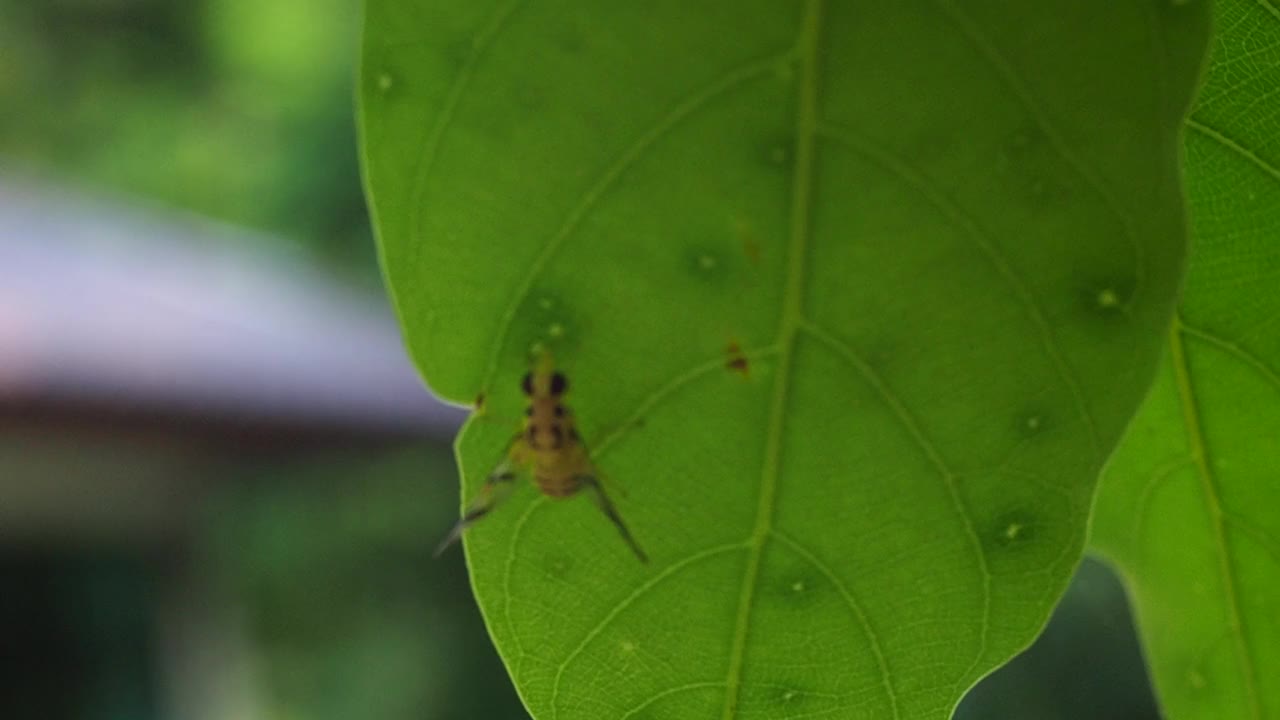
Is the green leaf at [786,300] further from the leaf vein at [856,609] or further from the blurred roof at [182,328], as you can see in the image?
the blurred roof at [182,328]

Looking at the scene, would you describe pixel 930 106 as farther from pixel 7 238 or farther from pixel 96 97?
pixel 96 97

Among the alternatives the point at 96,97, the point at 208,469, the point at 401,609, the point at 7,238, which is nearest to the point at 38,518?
the point at 208,469

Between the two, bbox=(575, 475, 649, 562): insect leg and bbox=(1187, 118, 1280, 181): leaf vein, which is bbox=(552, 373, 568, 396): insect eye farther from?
bbox=(1187, 118, 1280, 181): leaf vein

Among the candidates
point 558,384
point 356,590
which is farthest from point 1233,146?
point 356,590

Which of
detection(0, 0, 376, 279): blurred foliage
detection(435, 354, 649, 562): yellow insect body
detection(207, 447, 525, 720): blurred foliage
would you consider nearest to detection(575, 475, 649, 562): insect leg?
detection(435, 354, 649, 562): yellow insect body

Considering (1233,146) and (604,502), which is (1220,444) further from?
(604,502)

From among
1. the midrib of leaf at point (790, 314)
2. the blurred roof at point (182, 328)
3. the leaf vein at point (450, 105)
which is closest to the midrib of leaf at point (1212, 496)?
the midrib of leaf at point (790, 314)
